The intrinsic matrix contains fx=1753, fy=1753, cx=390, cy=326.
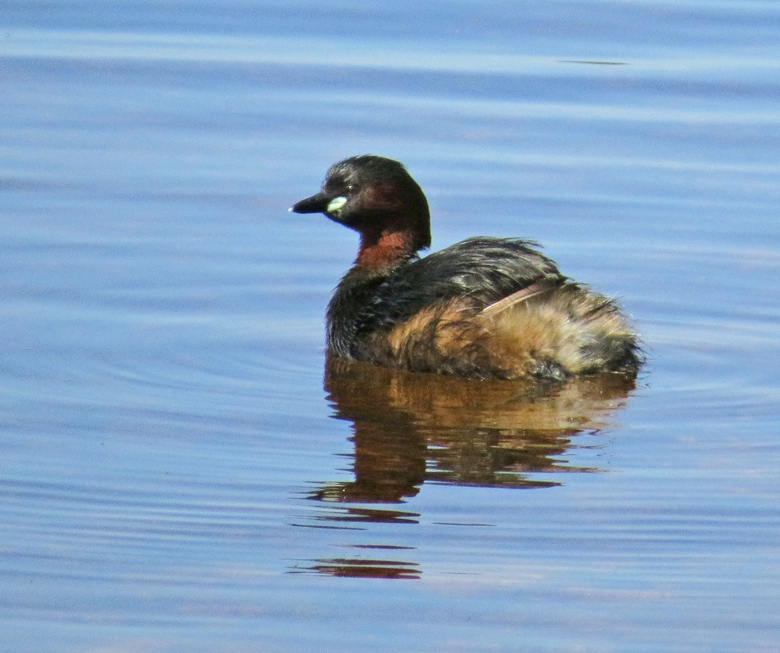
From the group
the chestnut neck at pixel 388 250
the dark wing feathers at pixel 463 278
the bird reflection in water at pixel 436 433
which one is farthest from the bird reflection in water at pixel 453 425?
the chestnut neck at pixel 388 250

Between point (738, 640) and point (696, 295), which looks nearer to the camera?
point (738, 640)

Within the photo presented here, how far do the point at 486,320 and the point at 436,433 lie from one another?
2.93ft

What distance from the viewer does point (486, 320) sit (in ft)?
23.2

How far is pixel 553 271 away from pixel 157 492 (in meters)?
2.34

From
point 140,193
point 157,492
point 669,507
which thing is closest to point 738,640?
point 669,507

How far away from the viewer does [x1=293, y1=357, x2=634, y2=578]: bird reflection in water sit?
5410 mm

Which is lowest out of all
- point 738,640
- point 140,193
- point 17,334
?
point 738,640

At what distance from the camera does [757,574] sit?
4.95 m

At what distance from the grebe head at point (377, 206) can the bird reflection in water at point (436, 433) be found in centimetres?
76

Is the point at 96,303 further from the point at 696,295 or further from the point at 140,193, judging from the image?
the point at 696,295

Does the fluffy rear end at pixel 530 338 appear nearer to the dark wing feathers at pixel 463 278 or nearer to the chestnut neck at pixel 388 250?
the dark wing feathers at pixel 463 278

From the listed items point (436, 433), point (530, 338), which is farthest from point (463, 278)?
point (436, 433)

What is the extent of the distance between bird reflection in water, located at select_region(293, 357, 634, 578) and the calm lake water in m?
0.02

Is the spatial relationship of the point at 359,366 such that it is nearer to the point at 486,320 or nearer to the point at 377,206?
the point at 486,320
